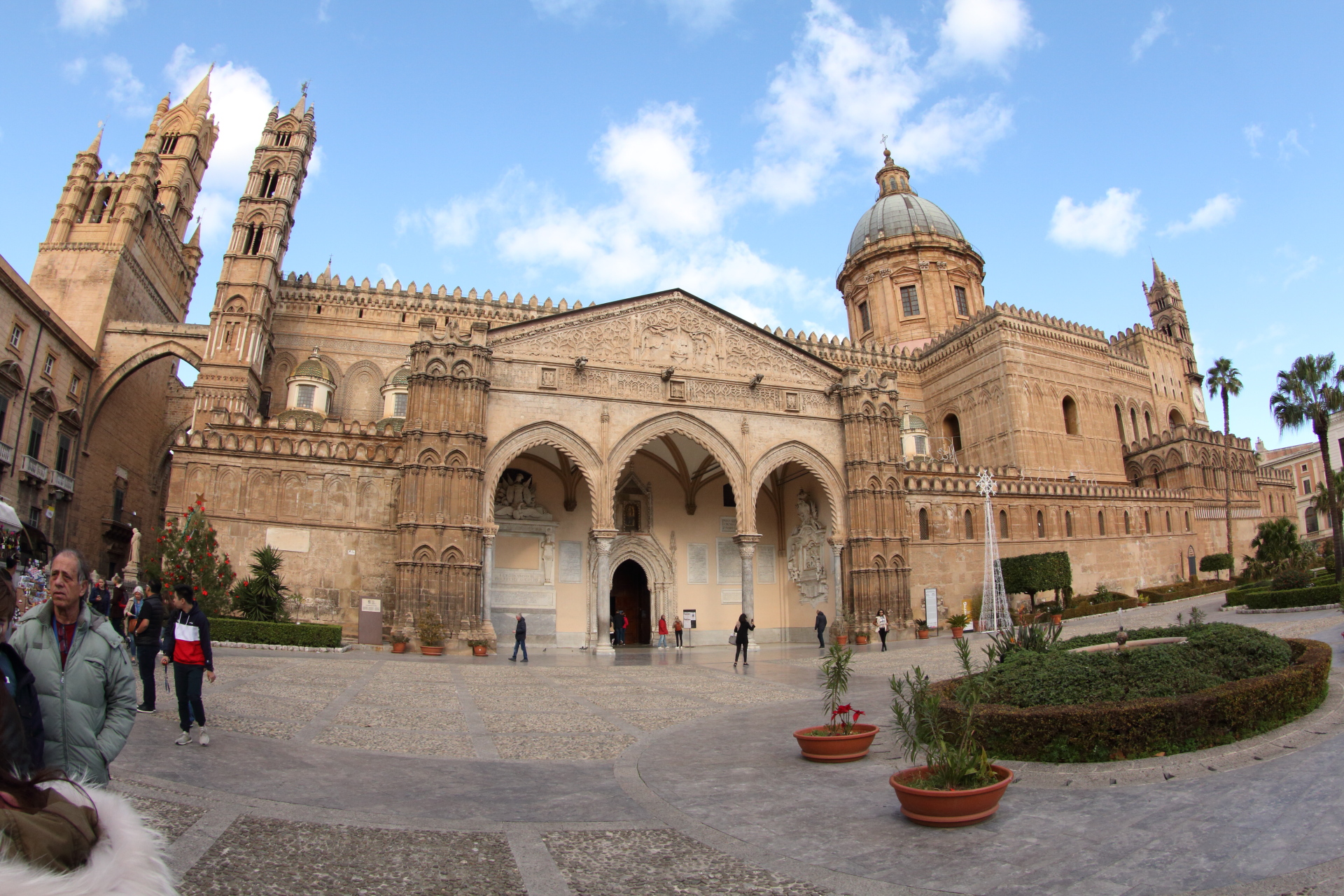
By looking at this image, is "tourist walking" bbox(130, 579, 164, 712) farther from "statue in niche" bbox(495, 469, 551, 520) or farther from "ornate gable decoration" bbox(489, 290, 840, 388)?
"statue in niche" bbox(495, 469, 551, 520)

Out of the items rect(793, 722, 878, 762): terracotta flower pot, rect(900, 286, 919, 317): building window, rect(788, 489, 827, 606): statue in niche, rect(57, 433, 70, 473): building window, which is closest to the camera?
rect(793, 722, 878, 762): terracotta flower pot

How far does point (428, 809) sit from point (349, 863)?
1.32 m

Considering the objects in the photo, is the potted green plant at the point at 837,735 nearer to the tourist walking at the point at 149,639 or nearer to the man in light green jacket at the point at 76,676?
the man in light green jacket at the point at 76,676

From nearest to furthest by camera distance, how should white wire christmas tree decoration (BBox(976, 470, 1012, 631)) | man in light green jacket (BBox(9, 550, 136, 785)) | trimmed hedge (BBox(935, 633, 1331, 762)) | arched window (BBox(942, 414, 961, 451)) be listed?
man in light green jacket (BBox(9, 550, 136, 785)), trimmed hedge (BBox(935, 633, 1331, 762)), white wire christmas tree decoration (BBox(976, 470, 1012, 631)), arched window (BBox(942, 414, 961, 451))

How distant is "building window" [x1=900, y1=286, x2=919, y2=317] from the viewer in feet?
166

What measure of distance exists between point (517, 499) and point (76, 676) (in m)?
23.8

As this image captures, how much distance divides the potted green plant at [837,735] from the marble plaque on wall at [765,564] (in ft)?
73.8

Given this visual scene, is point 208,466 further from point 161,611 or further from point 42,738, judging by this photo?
point 42,738

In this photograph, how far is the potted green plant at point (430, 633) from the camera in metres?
21.1

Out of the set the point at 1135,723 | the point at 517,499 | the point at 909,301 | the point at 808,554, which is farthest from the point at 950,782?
the point at 909,301

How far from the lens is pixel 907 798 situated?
5777mm

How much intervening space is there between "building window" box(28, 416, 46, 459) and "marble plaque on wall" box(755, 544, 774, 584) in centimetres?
2903

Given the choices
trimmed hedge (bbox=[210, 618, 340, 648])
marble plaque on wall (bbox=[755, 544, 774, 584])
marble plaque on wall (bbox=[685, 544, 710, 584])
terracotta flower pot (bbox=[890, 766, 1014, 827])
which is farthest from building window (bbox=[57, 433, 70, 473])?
terracotta flower pot (bbox=[890, 766, 1014, 827])

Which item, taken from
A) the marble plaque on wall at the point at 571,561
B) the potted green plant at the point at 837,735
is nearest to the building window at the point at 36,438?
the marble plaque on wall at the point at 571,561
